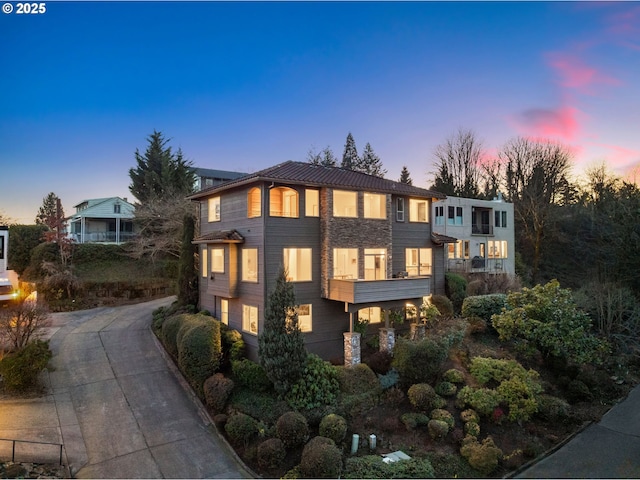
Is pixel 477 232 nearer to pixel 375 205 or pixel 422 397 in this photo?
pixel 375 205

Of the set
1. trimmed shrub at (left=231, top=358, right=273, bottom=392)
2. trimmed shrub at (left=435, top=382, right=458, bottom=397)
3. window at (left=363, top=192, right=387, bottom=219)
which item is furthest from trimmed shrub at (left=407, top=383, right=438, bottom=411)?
window at (left=363, top=192, right=387, bottom=219)

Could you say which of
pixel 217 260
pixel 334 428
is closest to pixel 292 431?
pixel 334 428

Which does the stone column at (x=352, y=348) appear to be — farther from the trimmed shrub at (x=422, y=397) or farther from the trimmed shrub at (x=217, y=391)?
the trimmed shrub at (x=217, y=391)

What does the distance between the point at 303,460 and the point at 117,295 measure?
74.8 feet

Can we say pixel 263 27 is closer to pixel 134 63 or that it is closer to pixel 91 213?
pixel 134 63

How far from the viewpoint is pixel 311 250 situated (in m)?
17.8

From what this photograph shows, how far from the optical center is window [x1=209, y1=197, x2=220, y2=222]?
2093 centimetres

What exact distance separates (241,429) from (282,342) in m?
3.27

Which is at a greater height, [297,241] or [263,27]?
[263,27]

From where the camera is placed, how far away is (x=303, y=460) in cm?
1092

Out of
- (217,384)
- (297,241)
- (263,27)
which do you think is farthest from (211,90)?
(217,384)

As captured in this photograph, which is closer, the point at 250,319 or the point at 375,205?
the point at 250,319

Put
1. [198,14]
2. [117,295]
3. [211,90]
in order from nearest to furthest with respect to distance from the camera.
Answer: [198,14]
[211,90]
[117,295]

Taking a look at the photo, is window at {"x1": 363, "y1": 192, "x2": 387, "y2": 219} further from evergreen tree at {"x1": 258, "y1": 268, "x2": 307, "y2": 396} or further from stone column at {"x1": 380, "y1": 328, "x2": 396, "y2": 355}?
evergreen tree at {"x1": 258, "y1": 268, "x2": 307, "y2": 396}
